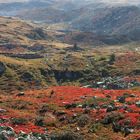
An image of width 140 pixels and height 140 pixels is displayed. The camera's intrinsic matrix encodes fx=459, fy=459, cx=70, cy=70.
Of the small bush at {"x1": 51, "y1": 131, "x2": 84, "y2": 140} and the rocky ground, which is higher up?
the small bush at {"x1": 51, "y1": 131, "x2": 84, "y2": 140}

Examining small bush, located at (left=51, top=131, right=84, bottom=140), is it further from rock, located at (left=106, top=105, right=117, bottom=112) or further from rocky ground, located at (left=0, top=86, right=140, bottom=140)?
rock, located at (left=106, top=105, right=117, bottom=112)

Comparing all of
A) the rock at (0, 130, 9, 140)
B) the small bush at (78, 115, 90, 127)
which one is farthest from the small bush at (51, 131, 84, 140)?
the small bush at (78, 115, 90, 127)

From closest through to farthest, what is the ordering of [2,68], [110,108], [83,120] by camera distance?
[83,120]
[110,108]
[2,68]

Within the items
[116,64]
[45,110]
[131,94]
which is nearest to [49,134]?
[45,110]

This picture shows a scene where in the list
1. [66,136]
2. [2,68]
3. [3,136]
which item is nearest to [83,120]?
[66,136]

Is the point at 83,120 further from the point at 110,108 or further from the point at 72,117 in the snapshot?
the point at 110,108

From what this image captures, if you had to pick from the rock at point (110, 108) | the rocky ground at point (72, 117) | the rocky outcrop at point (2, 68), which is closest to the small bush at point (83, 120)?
the rocky ground at point (72, 117)

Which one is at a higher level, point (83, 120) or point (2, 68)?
point (83, 120)

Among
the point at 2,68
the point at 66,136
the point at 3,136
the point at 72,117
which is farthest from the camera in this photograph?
the point at 2,68

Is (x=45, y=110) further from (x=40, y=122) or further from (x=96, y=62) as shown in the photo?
(x=96, y=62)

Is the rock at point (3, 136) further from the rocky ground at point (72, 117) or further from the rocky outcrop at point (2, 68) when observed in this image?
the rocky outcrop at point (2, 68)

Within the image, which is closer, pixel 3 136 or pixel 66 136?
pixel 3 136
